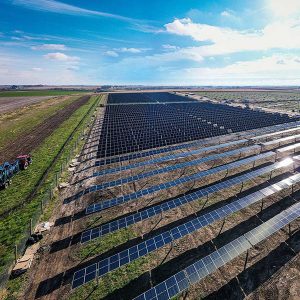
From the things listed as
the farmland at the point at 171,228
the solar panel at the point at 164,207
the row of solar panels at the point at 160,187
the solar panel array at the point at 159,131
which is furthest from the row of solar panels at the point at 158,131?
the solar panel at the point at 164,207

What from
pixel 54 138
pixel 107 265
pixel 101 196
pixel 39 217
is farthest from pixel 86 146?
pixel 107 265

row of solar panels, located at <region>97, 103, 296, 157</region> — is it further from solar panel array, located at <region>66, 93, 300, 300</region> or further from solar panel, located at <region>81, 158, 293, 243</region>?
solar panel, located at <region>81, 158, 293, 243</region>

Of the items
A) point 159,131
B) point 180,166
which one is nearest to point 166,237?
point 180,166

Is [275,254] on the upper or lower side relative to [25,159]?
lower

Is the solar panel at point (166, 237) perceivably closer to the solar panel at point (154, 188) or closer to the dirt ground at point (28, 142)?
the solar panel at point (154, 188)

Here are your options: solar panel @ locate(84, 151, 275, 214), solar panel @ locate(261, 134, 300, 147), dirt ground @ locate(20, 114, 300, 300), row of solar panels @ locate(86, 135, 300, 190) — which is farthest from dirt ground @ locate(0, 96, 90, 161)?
solar panel @ locate(261, 134, 300, 147)

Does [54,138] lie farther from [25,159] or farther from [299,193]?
[299,193]

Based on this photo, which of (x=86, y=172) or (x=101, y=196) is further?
(x=86, y=172)
